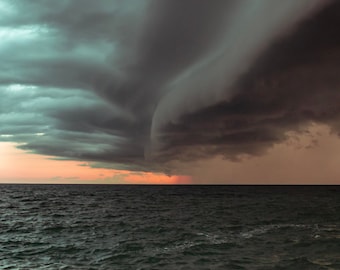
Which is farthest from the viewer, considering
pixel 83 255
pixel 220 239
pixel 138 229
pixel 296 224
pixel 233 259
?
pixel 296 224

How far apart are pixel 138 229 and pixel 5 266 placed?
18819 mm

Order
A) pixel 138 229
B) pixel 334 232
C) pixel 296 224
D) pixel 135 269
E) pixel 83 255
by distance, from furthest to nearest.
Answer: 1. pixel 296 224
2. pixel 138 229
3. pixel 334 232
4. pixel 83 255
5. pixel 135 269

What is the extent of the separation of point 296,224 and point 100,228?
23078 millimetres

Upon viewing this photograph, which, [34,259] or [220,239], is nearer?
[34,259]

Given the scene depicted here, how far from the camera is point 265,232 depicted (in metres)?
36.3

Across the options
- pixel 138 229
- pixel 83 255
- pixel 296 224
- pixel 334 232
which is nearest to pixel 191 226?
pixel 138 229

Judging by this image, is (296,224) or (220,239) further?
(296,224)

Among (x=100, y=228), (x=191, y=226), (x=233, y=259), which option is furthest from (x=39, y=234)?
(x=233, y=259)

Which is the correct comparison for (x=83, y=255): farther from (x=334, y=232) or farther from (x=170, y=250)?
(x=334, y=232)

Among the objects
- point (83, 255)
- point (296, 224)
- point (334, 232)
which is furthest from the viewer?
point (296, 224)

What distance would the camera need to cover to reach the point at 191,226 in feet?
138

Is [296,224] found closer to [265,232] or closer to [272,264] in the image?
[265,232]

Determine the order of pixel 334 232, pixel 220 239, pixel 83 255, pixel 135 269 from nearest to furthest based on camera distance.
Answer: pixel 135 269, pixel 83 255, pixel 220 239, pixel 334 232

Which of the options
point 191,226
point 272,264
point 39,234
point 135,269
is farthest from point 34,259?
point 191,226
